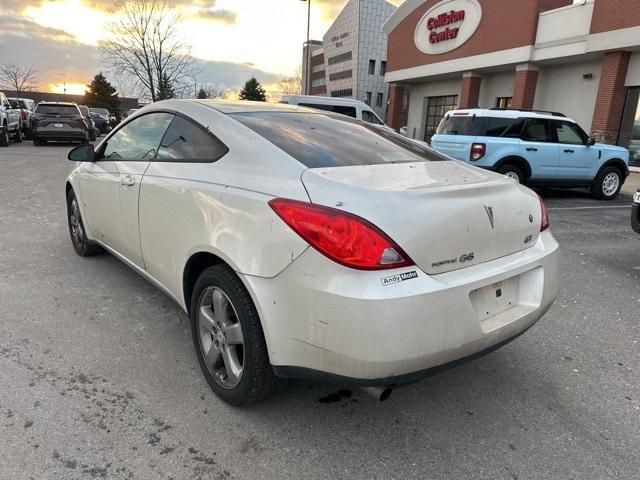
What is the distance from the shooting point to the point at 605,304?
4.34 m

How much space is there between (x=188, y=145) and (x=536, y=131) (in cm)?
942

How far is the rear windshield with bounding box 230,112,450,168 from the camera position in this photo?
261 centimetres

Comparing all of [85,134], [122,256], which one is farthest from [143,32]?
[122,256]

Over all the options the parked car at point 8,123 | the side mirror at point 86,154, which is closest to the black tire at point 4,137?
the parked car at point 8,123

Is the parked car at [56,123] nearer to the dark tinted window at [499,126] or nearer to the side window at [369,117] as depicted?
the side window at [369,117]

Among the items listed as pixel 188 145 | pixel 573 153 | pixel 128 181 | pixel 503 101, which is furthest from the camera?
A: pixel 503 101

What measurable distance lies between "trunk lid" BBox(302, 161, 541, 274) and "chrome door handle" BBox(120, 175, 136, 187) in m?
1.67

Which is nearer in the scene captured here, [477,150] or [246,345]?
[246,345]

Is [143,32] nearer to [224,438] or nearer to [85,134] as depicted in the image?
[85,134]

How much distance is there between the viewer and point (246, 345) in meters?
2.35

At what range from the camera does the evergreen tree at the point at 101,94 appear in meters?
63.5

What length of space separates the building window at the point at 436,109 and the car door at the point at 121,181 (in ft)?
77.6

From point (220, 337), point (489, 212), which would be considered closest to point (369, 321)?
point (489, 212)

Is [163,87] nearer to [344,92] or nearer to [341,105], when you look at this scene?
[344,92]
